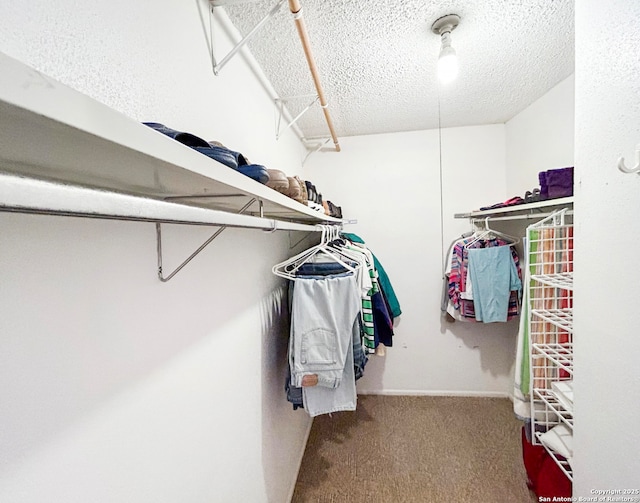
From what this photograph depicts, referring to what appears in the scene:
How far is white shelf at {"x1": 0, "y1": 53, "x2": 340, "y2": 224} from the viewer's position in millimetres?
198

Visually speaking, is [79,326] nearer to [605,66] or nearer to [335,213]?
[605,66]

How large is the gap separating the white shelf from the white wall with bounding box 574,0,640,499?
883 mm

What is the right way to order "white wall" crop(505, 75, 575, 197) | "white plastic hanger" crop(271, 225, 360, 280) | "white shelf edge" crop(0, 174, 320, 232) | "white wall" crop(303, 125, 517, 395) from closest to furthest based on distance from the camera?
"white shelf edge" crop(0, 174, 320, 232)
"white plastic hanger" crop(271, 225, 360, 280)
"white wall" crop(505, 75, 575, 197)
"white wall" crop(303, 125, 517, 395)

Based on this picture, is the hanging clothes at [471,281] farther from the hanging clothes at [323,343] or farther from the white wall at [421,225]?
the hanging clothes at [323,343]

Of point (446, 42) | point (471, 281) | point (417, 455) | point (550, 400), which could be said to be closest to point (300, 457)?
point (417, 455)

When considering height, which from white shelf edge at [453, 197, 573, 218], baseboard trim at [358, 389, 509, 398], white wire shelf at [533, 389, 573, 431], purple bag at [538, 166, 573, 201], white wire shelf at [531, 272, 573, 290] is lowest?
baseboard trim at [358, 389, 509, 398]

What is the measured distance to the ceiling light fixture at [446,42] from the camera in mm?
1176

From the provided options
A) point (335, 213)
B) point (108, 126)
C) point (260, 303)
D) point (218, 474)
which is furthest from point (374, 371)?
point (108, 126)

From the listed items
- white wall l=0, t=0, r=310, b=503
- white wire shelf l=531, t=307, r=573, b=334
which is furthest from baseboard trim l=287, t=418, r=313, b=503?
white wire shelf l=531, t=307, r=573, b=334

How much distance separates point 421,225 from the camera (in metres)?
2.46

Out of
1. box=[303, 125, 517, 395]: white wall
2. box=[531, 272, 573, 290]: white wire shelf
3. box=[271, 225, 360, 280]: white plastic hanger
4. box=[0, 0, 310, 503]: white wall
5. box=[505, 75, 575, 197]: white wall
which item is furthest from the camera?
box=[303, 125, 517, 395]: white wall

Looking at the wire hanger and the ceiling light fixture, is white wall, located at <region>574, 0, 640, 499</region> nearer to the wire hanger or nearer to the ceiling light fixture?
the ceiling light fixture

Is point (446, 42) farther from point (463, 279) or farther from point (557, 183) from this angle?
point (463, 279)

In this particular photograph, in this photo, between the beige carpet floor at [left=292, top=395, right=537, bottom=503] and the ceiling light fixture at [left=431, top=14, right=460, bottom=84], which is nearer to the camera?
the ceiling light fixture at [left=431, top=14, right=460, bottom=84]
